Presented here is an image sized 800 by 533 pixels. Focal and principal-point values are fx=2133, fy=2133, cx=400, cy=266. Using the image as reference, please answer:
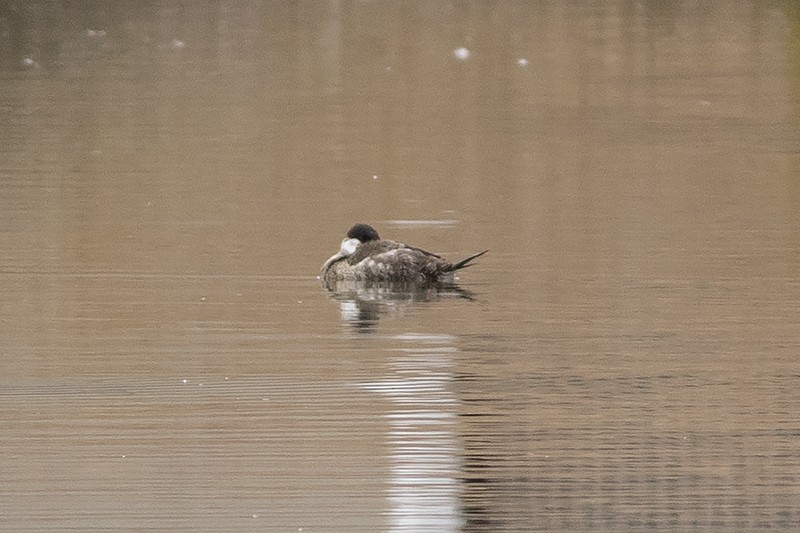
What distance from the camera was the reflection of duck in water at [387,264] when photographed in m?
11.0

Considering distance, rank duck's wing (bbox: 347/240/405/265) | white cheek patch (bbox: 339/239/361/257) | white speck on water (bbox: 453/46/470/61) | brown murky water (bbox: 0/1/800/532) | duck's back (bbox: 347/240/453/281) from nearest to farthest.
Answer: brown murky water (bbox: 0/1/800/532) → duck's back (bbox: 347/240/453/281) → duck's wing (bbox: 347/240/405/265) → white cheek patch (bbox: 339/239/361/257) → white speck on water (bbox: 453/46/470/61)

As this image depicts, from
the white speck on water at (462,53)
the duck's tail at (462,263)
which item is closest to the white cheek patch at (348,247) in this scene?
the duck's tail at (462,263)

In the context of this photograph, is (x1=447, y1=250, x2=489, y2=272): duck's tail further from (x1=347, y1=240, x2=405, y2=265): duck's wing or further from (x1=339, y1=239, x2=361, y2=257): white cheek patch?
(x1=339, y1=239, x2=361, y2=257): white cheek patch

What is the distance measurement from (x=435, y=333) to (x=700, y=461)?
264 cm

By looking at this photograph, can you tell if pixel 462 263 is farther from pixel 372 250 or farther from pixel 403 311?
pixel 403 311

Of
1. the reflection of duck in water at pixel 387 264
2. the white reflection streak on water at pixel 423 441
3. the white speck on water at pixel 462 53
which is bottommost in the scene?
the white speck on water at pixel 462 53

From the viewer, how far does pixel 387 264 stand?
1123 centimetres

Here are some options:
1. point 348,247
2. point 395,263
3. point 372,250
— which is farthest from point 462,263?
point 348,247

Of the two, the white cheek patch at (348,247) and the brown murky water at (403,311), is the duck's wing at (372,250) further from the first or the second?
the brown murky water at (403,311)

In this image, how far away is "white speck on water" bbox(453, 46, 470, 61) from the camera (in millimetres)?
26281

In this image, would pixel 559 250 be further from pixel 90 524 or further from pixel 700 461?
pixel 90 524

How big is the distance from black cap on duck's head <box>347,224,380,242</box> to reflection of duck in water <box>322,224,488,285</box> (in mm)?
114

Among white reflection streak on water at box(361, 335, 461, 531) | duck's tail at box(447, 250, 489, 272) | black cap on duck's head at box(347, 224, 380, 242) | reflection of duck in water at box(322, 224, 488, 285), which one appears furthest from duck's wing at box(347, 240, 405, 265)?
white reflection streak on water at box(361, 335, 461, 531)

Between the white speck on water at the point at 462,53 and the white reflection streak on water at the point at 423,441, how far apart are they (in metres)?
17.3
